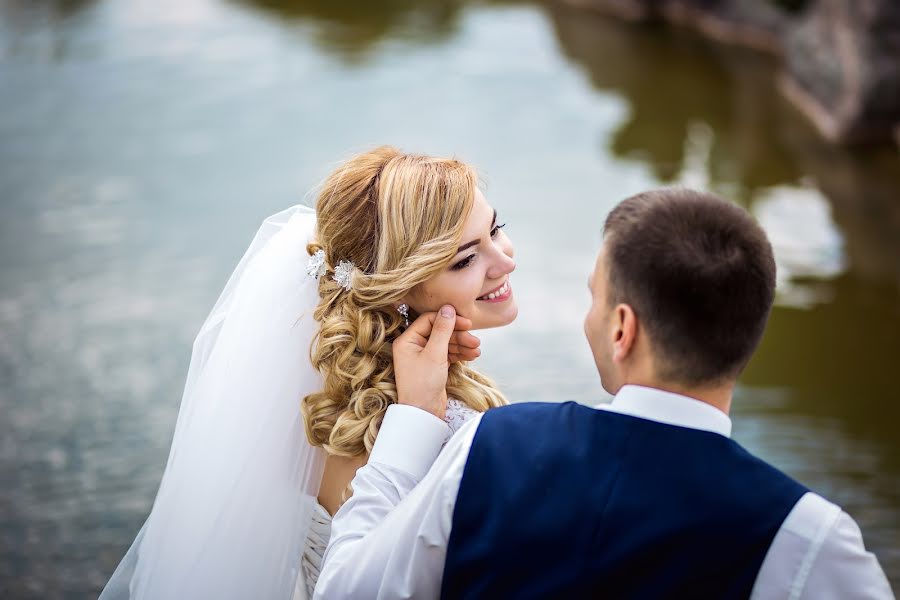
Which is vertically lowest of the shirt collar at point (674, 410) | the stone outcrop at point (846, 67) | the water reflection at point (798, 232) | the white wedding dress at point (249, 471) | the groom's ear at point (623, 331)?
the water reflection at point (798, 232)

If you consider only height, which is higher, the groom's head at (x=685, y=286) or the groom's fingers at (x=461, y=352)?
the groom's head at (x=685, y=286)

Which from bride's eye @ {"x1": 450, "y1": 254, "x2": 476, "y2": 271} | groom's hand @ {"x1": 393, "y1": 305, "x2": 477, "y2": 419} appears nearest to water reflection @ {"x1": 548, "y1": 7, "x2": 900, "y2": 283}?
bride's eye @ {"x1": 450, "y1": 254, "x2": 476, "y2": 271}

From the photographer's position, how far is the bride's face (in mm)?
2248

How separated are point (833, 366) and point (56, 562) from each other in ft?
12.9

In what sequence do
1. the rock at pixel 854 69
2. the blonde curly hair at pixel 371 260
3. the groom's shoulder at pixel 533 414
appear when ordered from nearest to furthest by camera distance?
the groom's shoulder at pixel 533 414, the blonde curly hair at pixel 371 260, the rock at pixel 854 69

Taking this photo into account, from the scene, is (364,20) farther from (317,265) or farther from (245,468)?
(245,468)

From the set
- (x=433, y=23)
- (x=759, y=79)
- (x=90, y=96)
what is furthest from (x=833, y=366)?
(x=433, y=23)

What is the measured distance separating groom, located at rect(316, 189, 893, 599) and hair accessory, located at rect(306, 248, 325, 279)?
0.75 metres

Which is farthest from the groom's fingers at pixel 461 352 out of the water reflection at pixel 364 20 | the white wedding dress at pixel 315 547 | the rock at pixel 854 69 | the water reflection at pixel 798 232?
the water reflection at pixel 364 20

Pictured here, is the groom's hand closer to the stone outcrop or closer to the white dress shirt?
the white dress shirt

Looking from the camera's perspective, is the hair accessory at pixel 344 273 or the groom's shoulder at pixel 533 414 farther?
the hair accessory at pixel 344 273

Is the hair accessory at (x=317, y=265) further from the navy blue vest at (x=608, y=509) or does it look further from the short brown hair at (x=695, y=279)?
the short brown hair at (x=695, y=279)

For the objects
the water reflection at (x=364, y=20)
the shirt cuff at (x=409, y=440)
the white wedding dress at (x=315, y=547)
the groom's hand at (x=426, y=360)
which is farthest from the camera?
the water reflection at (x=364, y=20)

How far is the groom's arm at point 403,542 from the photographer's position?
169 cm
